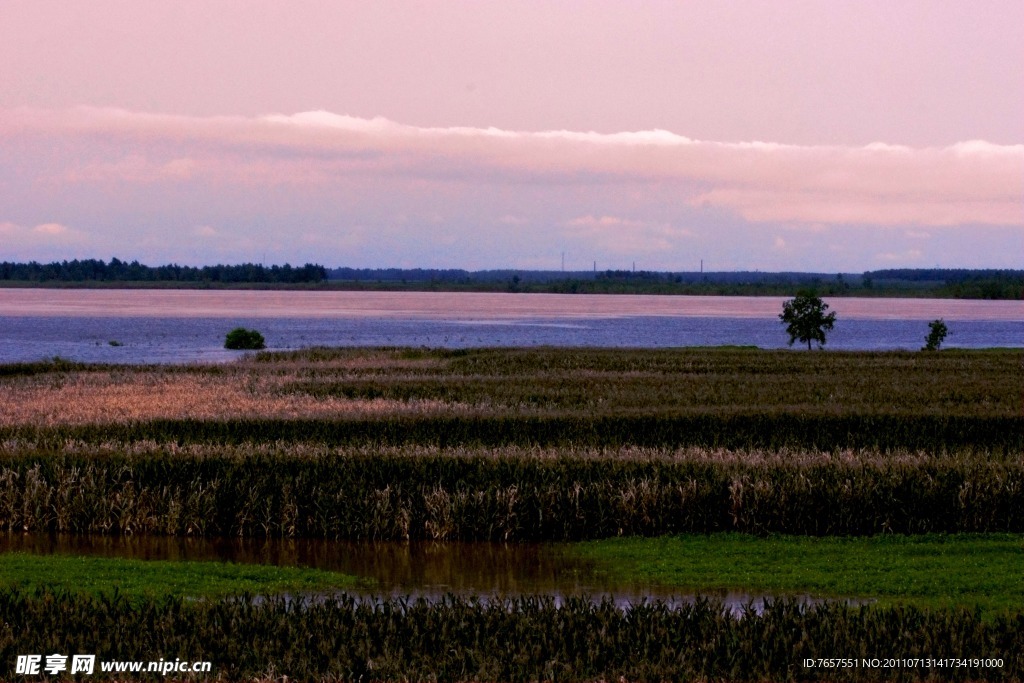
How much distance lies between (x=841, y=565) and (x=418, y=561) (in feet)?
22.1

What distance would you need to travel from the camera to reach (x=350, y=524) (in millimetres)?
20906

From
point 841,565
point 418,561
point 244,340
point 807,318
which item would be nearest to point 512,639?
point 841,565

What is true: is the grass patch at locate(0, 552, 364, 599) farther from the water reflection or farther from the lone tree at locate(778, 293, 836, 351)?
the lone tree at locate(778, 293, 836, 351)

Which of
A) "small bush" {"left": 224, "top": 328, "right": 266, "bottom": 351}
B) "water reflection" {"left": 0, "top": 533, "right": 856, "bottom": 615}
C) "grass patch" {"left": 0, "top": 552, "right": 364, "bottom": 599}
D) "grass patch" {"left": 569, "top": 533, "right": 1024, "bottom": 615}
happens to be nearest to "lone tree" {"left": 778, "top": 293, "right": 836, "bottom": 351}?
"small bush" {"left": 224, "top": 328, "right": 266, "bottom": 351}

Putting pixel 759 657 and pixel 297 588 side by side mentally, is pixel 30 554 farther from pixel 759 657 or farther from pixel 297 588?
pixel 759 657

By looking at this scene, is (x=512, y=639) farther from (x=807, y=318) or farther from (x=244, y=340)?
(x=244, y=340)

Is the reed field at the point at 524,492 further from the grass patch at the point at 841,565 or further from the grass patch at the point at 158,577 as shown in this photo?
the grass patch at the point at 158,577

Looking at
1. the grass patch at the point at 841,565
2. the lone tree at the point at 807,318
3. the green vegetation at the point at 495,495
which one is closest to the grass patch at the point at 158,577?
the green vegetation at the point at 495,495

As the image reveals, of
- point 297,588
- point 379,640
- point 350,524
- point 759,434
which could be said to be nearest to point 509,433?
point 759,434

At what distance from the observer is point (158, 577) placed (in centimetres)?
1625

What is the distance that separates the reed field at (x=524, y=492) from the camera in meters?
11.2

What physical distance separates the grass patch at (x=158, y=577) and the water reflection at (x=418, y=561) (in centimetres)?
101

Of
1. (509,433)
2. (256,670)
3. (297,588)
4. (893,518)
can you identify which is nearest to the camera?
(256,670)

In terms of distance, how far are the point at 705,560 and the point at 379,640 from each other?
786cm
